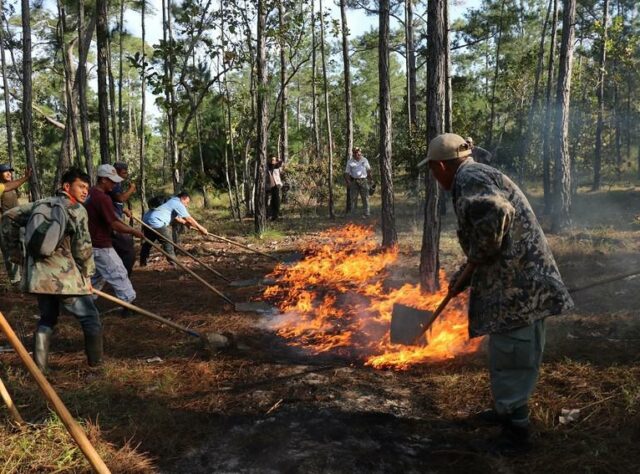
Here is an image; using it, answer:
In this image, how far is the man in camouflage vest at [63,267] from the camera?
4.24 meters

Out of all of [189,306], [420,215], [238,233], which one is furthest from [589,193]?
[189,306]

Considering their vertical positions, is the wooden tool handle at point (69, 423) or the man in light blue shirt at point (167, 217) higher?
the man in light blue shirt at point (167, 217)

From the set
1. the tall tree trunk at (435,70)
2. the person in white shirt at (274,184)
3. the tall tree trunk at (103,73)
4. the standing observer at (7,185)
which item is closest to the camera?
the tall tree trunk at (435,70)

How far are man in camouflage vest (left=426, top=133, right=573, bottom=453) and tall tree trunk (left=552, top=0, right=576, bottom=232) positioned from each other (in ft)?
28.9

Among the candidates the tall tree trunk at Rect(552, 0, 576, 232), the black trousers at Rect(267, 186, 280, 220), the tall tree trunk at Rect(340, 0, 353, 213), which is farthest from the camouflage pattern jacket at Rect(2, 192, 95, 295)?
the tall tree trunk at Rect(340, 0, 353, 213)

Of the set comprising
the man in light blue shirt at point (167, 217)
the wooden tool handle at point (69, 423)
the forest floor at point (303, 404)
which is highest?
the man in light blue shirt at point (167, 217)

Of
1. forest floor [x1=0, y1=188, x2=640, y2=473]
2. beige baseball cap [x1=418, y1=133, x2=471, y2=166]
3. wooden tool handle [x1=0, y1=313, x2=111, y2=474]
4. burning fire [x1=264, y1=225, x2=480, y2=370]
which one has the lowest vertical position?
forest floor [x1=0, y1=188, x2=640, y2=473]

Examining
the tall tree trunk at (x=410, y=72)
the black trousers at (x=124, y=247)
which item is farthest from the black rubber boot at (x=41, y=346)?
the tall tree trunk at (x=410, y=72)

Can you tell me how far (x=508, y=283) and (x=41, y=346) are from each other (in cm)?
421

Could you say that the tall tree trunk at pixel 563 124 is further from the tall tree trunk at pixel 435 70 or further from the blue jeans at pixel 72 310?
the blue jeans at pixel 72 310

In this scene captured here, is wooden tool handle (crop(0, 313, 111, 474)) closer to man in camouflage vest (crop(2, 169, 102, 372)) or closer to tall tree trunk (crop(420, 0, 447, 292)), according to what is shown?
man in camouflage vest (crop(2, 169, 102, 372))

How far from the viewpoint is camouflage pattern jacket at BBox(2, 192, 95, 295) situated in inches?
166

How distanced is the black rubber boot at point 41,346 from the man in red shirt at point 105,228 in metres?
1.52

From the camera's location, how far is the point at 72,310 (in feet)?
14.7
